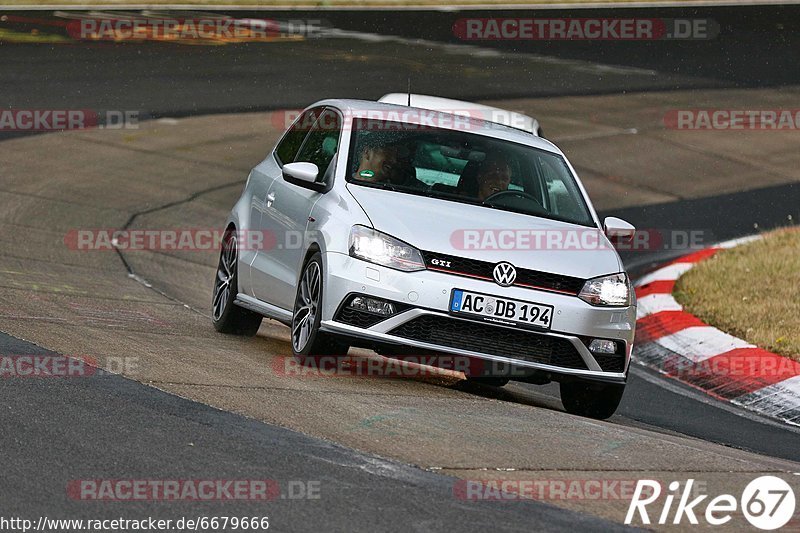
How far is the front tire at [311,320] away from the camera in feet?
26.7

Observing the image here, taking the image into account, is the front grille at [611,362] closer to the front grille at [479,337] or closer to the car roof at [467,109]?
the front grille at [479,337]

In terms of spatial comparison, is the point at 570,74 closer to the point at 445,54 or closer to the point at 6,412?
the point at 445,54

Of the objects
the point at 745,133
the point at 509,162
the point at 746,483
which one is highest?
the point at 509,162

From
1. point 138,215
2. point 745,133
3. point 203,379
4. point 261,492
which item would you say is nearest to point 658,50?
point 745,133

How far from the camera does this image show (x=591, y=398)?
8672 millimetres

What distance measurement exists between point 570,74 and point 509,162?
15.8m

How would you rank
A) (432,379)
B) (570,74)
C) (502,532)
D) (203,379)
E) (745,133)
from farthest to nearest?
(570,74) → (745,133) → (432,379) → (203,379) → (502,532)

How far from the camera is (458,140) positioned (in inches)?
363

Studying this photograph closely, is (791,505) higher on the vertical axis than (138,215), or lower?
higher

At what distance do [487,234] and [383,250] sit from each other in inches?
22.7
